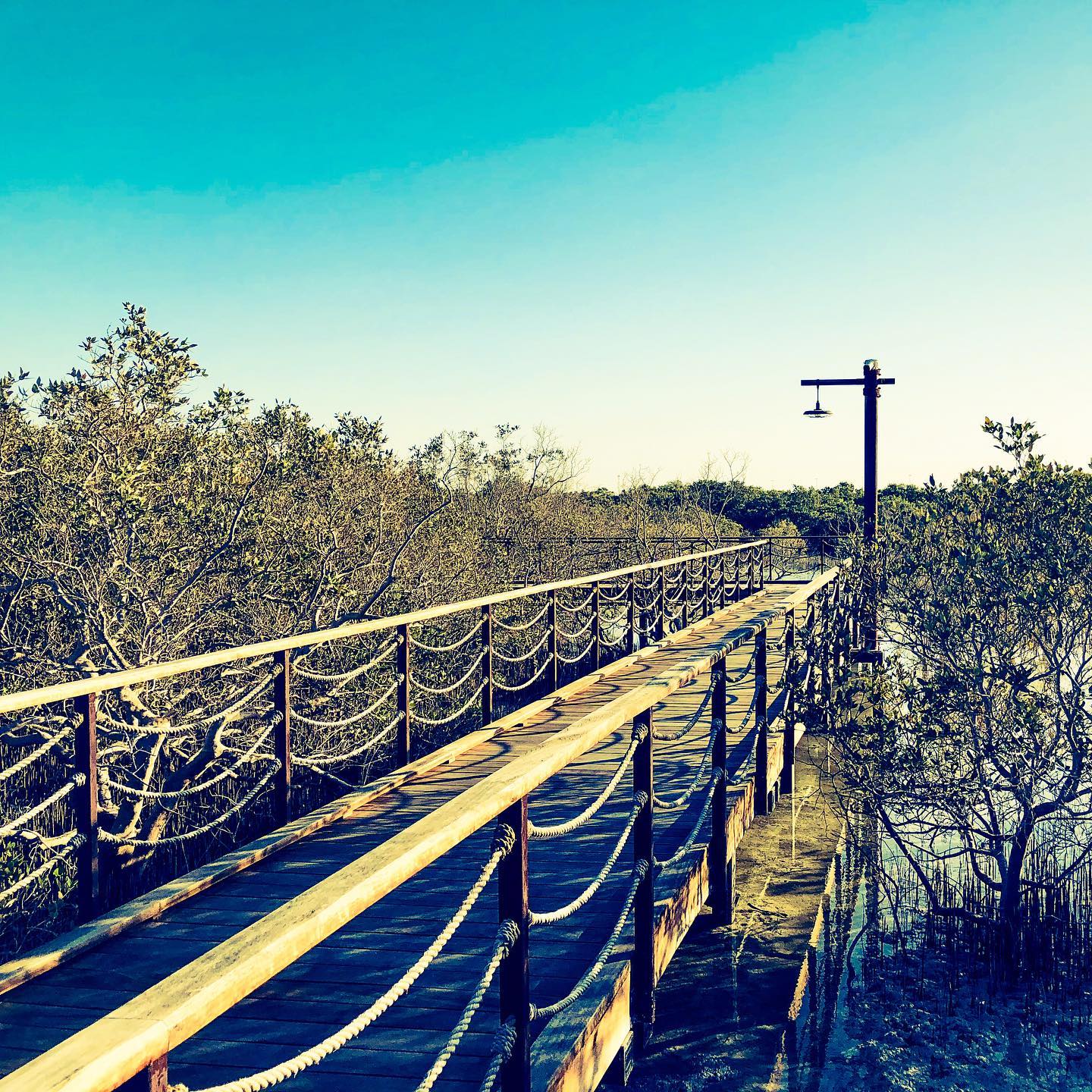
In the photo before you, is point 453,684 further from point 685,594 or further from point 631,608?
point 685,594

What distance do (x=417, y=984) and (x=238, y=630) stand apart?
6989 millimetres

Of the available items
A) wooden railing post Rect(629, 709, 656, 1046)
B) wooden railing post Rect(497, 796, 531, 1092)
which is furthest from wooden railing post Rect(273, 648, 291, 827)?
wooden railing post Rect(497, 796, 531, 1092)

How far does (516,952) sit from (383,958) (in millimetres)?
1790

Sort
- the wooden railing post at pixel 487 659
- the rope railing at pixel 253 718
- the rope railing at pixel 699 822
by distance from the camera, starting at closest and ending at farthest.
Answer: the rope railing at pixel 253 718, the rope railing at pixel 699 822, the wooden railing post at pixel 487 659

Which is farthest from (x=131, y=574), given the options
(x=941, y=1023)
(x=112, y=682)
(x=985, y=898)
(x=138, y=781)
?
(x=985, y=898)

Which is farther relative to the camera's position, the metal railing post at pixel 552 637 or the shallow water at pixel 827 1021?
the metal railing post at pixel 552 637

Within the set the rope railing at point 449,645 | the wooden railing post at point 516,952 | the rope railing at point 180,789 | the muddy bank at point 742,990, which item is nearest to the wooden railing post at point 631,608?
the rope railing at point 449,645

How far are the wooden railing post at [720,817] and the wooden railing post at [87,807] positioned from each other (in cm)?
300

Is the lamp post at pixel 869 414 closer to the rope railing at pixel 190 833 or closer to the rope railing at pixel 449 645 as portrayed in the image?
the rope railing at pixel 449 645

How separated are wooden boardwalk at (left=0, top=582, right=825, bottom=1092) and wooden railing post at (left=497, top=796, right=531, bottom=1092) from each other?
0.12 m

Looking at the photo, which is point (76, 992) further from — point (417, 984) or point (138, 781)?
point (138, 781)

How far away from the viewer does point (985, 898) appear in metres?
8.23

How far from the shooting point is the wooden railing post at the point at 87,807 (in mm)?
3979

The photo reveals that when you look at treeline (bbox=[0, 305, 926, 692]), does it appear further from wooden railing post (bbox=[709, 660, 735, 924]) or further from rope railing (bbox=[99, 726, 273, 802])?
wooden railing post (bbox=[709, 660, 735, 924])
